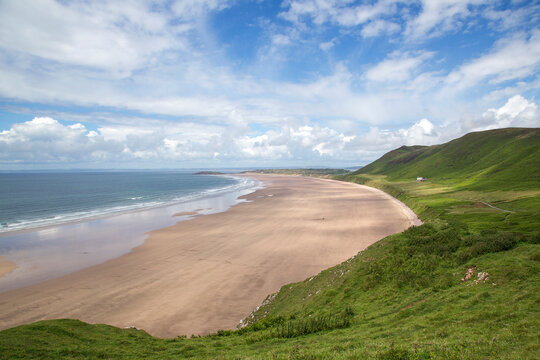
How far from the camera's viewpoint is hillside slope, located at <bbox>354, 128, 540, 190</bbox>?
290 feet

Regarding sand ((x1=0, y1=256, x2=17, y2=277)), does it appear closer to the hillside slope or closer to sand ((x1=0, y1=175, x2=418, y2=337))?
sand ((x1=0, y1=175, x2=418, y2=337))

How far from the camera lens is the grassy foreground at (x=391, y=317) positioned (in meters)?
11.4

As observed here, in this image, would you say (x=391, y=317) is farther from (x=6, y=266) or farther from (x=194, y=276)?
(x=6, y=266)

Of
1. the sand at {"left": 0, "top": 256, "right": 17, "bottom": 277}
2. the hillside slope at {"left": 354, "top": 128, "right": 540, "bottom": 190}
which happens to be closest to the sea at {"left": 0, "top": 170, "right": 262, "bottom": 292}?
the sand at {"left": 0, "top": 256, "right": 17, "bottom": 277}

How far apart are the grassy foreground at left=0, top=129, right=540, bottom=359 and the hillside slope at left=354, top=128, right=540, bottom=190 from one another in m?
71.3

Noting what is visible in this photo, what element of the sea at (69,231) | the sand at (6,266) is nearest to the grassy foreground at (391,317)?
the sea at (69,231)

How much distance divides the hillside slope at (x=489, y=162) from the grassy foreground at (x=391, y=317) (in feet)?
234

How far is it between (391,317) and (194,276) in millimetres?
22202

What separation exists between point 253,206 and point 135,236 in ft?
127

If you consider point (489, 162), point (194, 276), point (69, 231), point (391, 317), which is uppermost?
point (489, 162)

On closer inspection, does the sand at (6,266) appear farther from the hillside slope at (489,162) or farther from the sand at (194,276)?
the hillside slope at (489,162)

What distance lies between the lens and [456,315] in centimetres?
1405

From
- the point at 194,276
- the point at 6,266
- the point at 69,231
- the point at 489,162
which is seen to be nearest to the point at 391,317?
the point at 194,276

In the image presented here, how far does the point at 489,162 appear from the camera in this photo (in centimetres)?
13512
